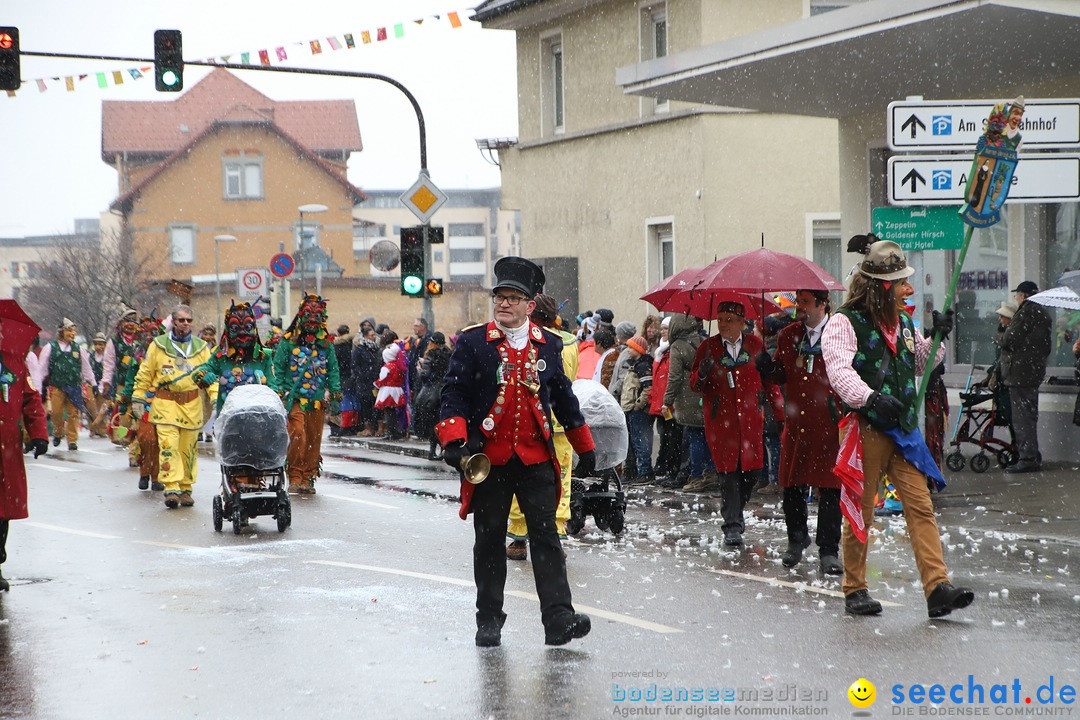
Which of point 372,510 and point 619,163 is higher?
point 619,163

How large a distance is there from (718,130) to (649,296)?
34.0 feet

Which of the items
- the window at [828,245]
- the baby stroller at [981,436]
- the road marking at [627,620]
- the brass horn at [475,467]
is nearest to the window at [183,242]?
the window at [828,245]

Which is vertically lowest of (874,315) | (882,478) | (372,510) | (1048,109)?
(372,510)

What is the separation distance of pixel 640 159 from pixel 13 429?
15.3 metres

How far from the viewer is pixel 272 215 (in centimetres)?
Result: 6556

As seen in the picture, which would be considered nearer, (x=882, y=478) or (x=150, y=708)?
(x=150, y=708)

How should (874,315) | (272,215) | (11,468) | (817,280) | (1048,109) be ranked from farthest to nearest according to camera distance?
(272,215)
(1048,109)
(817,280)
(11,468)
(874,315)

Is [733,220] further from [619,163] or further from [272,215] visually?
[272,215]

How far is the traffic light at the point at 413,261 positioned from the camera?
20391mm

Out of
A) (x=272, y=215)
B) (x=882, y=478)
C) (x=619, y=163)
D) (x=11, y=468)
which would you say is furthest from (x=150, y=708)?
(x=272, y=215)

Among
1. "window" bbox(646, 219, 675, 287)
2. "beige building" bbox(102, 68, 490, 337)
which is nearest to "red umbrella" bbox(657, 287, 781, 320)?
"window" bbox(646, 219, 675, 287)

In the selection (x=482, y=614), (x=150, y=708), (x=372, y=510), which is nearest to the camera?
(x=150, y=708)

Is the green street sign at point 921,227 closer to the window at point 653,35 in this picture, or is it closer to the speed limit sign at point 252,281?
the window at point 653,35

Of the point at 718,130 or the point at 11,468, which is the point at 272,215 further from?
the point at 11,468
